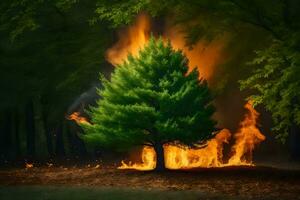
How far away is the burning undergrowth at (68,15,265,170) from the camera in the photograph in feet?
75.6

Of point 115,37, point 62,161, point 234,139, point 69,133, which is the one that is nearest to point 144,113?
point 234,139

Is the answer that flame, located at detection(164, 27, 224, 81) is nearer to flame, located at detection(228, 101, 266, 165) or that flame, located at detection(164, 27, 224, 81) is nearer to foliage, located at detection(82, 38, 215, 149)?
flame, located at detection(228, 101, 266, 165)

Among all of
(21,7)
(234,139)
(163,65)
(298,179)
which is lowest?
(298,179)

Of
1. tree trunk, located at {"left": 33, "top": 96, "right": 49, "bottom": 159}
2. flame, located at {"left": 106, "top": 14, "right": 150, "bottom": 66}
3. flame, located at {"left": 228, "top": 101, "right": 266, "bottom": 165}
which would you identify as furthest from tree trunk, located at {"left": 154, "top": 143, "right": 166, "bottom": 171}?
tree trunk, located at {"left": 33, "top": 96, "right": 49, "bottom": 159}

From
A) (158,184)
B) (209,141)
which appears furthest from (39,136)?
(158,184)

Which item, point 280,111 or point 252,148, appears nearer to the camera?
point 280,111

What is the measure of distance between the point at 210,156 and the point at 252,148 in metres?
2.47

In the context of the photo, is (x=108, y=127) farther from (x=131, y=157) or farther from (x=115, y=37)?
(x=115, y=37)

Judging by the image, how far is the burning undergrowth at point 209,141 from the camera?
75.6 feet

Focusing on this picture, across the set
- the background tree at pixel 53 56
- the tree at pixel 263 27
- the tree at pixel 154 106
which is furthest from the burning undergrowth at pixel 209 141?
the tree at pixel 154 106

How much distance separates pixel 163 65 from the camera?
19.1 meters

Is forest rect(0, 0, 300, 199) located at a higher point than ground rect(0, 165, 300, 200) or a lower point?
higher

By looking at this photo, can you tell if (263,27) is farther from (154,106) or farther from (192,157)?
(192,157)

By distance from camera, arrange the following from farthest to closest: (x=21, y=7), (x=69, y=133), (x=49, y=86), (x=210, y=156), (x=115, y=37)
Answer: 1. (x=69, y=133)
2. (x=49, y=86)
3. (x=115, y=37)
4. (x=21, y=7)
5. (x=210, y=156)
